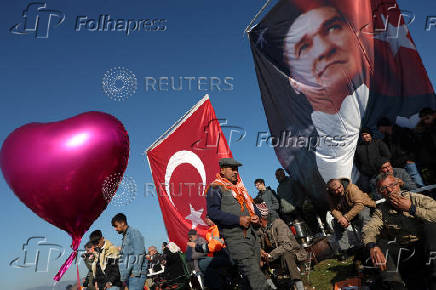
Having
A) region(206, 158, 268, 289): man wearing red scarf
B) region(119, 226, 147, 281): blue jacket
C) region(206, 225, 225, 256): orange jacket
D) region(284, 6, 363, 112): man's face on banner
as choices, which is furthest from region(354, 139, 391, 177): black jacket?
region(119, 226, 147, 281): blue jacket

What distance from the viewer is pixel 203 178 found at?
12.3m

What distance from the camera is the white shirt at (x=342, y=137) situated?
698cm

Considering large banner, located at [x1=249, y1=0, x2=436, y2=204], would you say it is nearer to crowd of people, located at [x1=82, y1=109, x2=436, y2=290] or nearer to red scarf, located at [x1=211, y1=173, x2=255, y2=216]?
crowd of people, located at [x1=82, y1=109, x2=436, y2=290]

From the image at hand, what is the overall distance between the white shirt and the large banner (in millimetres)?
20

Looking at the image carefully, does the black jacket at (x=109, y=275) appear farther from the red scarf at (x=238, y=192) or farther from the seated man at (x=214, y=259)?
the red scarf at (x=238, y=192)

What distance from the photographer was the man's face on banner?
23.2 ft

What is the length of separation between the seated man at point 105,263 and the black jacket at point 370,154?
17.5ft

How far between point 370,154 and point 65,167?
555 cm

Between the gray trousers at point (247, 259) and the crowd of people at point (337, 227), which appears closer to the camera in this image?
the crowd of people at point (337, 227)

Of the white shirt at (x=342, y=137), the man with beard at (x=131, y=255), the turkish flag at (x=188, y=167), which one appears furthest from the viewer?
the turkish flag at (x=188, y=167)

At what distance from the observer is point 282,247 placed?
5.49 metres

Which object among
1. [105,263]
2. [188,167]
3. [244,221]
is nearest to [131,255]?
[105,263]

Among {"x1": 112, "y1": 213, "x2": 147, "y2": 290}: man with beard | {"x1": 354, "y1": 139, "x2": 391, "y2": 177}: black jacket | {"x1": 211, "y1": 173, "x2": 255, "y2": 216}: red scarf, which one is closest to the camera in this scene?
{"x1": 211, "y1": 173, "x2": 255, "y2": 216}: red scarf

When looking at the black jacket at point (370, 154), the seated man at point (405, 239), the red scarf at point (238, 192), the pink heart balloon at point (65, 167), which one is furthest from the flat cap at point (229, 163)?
the black jacket at point (370, 154)
